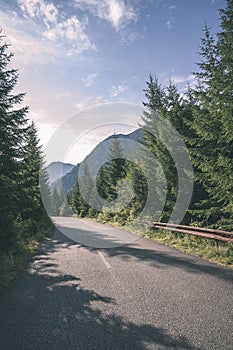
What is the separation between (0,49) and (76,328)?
1148cm

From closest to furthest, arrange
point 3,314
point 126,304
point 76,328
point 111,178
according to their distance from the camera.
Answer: point 76,328 → point 3,314 → point 126,304 → point 111,178

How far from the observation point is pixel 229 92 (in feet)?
28.9

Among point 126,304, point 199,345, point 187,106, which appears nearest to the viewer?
point 199,345

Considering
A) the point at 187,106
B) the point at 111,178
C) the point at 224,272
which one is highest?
the point at 187,106

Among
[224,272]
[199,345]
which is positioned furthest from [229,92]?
[199,345]

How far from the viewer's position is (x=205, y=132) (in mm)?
9930

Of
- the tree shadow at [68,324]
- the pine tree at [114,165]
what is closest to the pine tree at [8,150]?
the tree shadow at [68,324]

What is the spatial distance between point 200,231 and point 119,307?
7762 millimetres

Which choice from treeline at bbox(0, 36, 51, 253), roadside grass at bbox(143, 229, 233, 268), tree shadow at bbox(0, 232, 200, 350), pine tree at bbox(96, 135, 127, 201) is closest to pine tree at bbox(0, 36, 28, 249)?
treeline at bbox(0, 36, 51, 253)

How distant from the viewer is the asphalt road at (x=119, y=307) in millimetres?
3242

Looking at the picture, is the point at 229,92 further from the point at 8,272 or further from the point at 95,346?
the point at 8,272

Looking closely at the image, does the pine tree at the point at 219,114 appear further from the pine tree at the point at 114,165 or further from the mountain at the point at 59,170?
the pine tree at the point at 114,165

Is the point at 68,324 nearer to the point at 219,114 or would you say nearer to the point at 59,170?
the point at 219,114

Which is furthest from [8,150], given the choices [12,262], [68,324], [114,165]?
[114,165]
